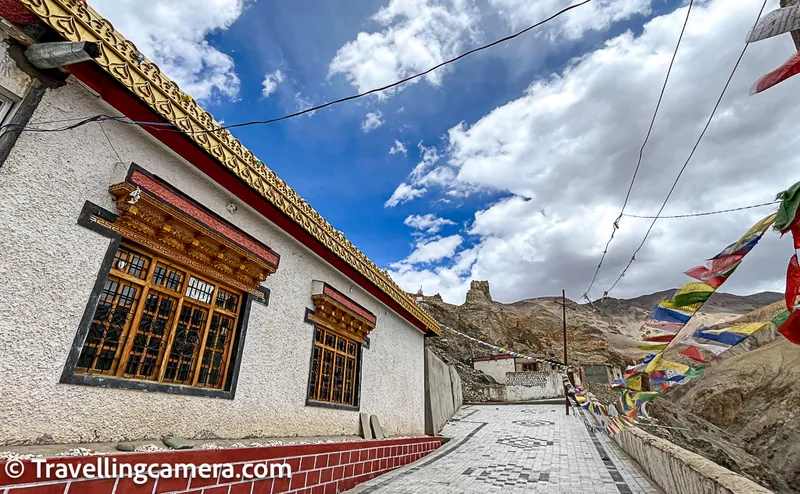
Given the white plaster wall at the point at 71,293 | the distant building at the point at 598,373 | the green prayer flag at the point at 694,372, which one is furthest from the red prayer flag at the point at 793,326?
the distant building at the point at 598,373

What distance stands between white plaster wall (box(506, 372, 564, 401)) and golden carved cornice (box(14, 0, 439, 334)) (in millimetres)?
20671

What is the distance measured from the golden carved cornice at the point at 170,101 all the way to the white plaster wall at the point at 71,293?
0.98 feet

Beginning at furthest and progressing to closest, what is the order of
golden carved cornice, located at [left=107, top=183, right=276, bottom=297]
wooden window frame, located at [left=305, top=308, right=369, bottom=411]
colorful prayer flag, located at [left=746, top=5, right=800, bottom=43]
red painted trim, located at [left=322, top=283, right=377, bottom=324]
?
red painted trim, located at [left=322, top=283, right=377, bottom=324]
wooden window frame, located at [left=305, top=308, right=369, bottom=411]
golden carved cornice, located at [left=107, top=183, right=276, bottom=297]
colorful prayer flag, located at [left=746, top=5, right=800, bottom=43]

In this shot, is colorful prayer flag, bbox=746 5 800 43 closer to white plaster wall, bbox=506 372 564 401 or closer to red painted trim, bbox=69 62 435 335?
red painted trim, bbox=69 62 435 335

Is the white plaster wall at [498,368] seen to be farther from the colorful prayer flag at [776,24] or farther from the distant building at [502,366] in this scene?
the colorful prayer flag at [776,24]

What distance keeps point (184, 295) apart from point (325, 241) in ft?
7.85

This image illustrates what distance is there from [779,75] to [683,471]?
14.2ft

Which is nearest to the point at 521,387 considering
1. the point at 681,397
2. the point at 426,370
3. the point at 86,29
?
the point at 681,397

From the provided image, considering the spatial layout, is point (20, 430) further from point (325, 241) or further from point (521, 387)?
point (521, 387)

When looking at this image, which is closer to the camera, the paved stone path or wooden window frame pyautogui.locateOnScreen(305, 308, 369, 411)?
wooden window frame pyautogui.locateOnScreen(305, 308, 369, 411)

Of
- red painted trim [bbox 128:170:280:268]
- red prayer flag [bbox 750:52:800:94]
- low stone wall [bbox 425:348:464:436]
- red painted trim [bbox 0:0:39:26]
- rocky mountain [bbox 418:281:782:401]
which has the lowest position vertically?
low stone wall [bbox 425:348:464:436]

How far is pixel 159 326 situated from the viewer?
3473mm

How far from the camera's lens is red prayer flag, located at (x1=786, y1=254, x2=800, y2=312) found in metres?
2.45

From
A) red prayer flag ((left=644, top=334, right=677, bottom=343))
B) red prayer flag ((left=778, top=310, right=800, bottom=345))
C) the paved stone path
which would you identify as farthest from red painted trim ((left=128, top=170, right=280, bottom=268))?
red prayer flag ((left=644, top=334, right=677, bottom=343))
